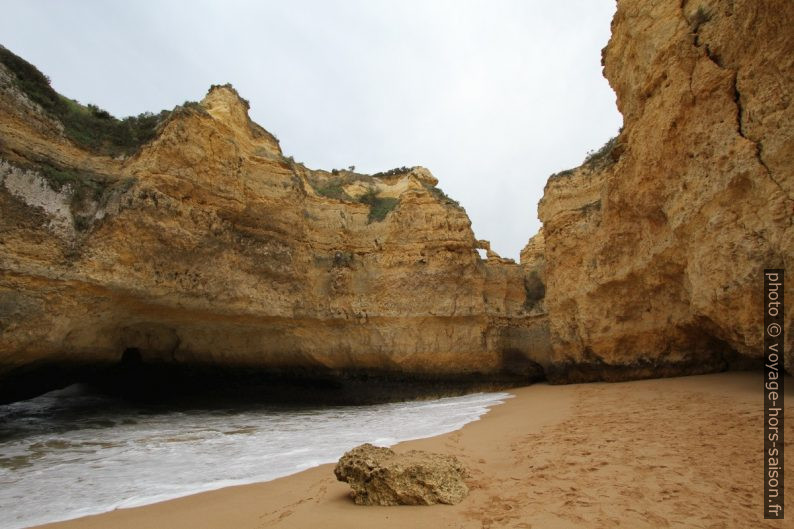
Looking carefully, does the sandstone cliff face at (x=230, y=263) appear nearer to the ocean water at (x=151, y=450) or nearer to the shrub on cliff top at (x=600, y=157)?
the ocean water at (x=151, y=450)

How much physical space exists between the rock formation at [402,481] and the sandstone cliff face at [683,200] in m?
5.60

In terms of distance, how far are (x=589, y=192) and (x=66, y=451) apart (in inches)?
534

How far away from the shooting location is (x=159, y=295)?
9.84 meters

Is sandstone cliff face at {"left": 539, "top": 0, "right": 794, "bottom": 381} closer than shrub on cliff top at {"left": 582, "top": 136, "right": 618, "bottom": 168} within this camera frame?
Yes

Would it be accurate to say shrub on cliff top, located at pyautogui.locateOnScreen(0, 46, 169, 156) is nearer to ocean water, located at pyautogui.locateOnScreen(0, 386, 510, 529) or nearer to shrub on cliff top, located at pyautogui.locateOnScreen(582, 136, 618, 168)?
ocean water, located at pyautogui.locateOnScreen(0, 386, 510, 529)

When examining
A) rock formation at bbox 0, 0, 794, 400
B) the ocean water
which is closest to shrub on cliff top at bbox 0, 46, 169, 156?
rock formation at bbox 0, 0, 794, 400

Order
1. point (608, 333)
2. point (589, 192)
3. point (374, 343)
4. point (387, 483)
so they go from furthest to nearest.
Answer: point (374, 343)
point (589, 192)
point (608, 333)
point (387, 483)

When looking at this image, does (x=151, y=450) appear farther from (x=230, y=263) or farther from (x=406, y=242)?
(x=406, y=242)

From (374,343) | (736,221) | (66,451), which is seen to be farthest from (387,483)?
(374,343)

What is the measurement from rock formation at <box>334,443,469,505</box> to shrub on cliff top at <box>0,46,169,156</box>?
33.3 ft

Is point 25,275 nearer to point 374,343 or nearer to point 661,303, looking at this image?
point 374,343

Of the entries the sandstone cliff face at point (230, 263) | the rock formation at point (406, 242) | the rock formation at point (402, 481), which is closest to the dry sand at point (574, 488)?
the rock formation at point (402, 481)

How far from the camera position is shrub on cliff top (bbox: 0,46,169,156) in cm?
866

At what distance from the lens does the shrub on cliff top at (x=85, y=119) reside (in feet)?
28.4
